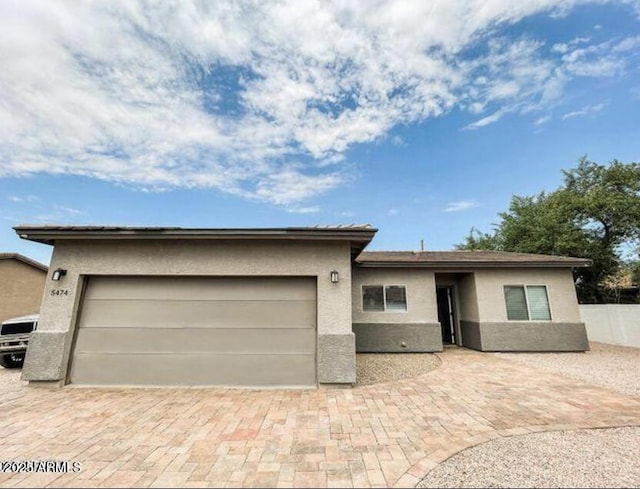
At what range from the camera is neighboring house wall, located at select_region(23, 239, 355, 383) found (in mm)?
6133

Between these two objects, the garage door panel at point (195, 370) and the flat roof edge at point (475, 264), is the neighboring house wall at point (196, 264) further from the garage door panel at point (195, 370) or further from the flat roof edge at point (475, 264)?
the flat roof edge at point (475, 264)

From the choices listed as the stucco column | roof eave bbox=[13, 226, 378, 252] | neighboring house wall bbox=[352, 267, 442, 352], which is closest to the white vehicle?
roof eave bbox=[13, 226, 378, 252]

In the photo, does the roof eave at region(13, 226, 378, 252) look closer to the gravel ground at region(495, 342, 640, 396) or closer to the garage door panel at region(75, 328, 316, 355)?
the garage door panel at region(75, 328, 316, 355)

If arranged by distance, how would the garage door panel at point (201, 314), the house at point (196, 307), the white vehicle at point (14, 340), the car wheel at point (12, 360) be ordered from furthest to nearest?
the car wheel at point (12, 360) < the white vehicle at point (14, 340) < the garage door panel at point (201, 314) < the house at point (196, 307)

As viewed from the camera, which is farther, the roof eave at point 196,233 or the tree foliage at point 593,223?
the tree foliage at point 593,223

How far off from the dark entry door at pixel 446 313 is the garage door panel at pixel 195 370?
8557mm

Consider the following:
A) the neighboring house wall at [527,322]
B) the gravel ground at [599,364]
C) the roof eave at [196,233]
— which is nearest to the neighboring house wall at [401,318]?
the neighboring house wall at [527,322]

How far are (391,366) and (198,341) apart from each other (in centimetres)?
524

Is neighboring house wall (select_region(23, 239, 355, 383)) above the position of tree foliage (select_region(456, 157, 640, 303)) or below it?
below

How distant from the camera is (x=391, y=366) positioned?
26.2 feet

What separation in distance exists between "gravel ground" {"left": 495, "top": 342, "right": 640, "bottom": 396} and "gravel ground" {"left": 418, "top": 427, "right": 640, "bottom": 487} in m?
3.38

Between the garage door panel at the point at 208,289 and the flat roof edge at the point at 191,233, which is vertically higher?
the flat roof edge at the point at 191,233

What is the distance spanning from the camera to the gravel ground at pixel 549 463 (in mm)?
2812

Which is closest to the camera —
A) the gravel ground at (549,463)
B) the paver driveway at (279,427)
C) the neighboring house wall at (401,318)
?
the gravel ground at (549,463)
